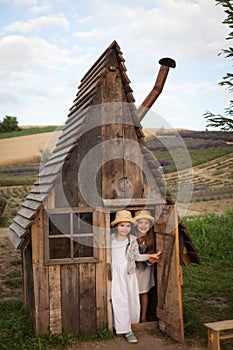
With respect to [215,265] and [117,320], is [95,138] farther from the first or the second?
[215,265]

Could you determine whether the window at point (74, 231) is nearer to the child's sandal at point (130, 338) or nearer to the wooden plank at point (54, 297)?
the wooden plank at point (54, 297)

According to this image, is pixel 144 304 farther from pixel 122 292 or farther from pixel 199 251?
pixel 199 251

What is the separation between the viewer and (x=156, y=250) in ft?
24.3

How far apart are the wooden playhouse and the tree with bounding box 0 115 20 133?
95.8 ft

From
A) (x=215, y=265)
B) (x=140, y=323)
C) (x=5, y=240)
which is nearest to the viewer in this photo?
(x=140, y=323)

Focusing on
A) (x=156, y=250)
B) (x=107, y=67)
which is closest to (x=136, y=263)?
(x=156, y=250)

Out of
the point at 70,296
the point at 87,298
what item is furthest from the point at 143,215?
the point at 70,296

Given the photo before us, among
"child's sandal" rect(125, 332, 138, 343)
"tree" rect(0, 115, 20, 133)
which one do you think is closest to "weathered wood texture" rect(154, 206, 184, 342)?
"child's sandal" rect(125, 332, 138, 343)

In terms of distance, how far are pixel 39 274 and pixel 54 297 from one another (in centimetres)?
42

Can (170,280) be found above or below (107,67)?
below

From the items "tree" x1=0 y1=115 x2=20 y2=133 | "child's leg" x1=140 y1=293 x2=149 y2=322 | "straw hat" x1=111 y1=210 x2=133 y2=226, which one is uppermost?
"tree" x1=0 y1=115 x2=20 y2=133

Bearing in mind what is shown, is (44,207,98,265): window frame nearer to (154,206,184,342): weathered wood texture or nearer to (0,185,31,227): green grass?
(154,206,184,342): weathered wood texture

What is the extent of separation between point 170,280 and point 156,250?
0.68 m

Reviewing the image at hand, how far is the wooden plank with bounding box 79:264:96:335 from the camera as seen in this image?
22.5 feet
